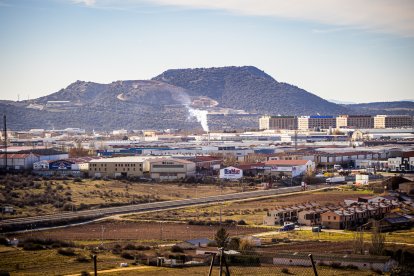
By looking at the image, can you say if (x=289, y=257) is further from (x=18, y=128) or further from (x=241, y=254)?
(x=18, y=128)

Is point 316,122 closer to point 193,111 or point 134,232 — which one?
point 193,111

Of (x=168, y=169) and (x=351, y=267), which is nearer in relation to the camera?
(x=351, y=267)

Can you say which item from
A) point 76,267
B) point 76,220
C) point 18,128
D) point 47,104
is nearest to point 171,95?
point 47,104

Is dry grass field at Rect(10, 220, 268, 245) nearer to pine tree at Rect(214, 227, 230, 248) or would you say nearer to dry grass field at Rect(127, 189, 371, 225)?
dry grass field at Rect(127, 189, 371, 225)

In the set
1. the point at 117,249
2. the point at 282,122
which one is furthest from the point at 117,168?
the point at 282,122

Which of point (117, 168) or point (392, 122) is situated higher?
point (392, 122)

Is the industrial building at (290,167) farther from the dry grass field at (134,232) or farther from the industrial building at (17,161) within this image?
the dry grass field at (134,232)

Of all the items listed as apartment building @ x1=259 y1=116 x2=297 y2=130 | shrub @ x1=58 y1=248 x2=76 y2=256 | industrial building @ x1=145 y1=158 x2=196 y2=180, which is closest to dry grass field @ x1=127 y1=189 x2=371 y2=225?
shrub @ x1=58 y1=248 x2=76 y2=256
